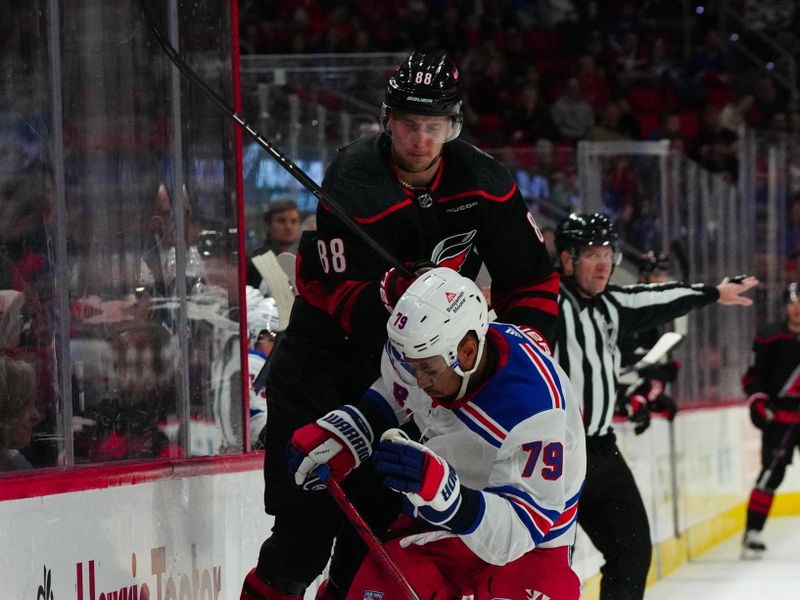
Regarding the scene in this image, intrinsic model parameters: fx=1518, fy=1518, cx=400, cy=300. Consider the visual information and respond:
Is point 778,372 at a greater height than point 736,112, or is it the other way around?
point 736,112

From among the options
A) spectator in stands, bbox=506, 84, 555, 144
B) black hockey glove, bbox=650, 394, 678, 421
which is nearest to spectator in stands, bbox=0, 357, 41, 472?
black hockey glove, bbox=650, 394, 678, 421

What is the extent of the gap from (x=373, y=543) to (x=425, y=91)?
37.0 inches

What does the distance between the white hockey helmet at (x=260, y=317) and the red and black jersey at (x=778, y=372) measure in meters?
3.92

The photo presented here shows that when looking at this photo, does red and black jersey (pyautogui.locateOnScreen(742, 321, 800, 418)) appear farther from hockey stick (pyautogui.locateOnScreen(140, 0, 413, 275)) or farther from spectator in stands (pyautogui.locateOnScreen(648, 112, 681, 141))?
hockey stick (pyautogui.locateOnScreen(140, 0, 413, 275))

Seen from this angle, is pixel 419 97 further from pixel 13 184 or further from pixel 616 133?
pixel 616 133

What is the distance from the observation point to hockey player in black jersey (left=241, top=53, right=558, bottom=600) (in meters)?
3.16

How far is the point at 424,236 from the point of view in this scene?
325 centimetres

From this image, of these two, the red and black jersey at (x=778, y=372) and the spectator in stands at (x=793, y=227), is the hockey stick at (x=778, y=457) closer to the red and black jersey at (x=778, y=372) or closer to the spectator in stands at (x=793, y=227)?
the red and black jersey at (x=778, y=372)

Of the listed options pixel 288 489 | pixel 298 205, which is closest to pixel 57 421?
pixel 288 489

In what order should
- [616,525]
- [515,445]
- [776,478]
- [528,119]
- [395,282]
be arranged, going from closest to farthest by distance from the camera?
1. [515,445]
2. [395,282]
3. [616,525]
4. [776,478]
5. [528,119]

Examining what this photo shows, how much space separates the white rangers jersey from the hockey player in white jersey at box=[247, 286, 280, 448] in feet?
7.54

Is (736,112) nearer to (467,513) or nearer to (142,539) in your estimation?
(142,539)

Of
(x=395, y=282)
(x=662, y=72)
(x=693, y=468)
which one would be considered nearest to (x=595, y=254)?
(x=395, y=282)

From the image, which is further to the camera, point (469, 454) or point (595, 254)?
point (595, 254)
